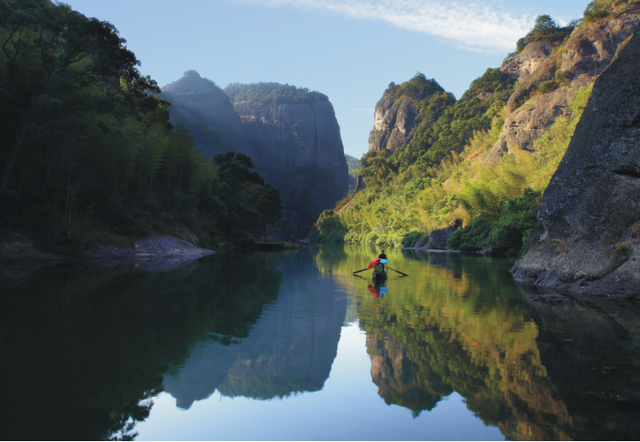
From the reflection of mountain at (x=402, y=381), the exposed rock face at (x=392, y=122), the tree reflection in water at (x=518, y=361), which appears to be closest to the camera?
the tree reflection in water at (x=518, y=361)

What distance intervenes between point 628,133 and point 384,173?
7229 cm

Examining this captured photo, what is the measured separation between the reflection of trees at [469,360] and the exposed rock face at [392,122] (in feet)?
297

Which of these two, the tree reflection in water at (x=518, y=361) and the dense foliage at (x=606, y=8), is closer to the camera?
the tree reflection in water at (x=518, y=361)

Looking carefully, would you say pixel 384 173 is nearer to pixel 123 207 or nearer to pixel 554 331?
pixel 123 207

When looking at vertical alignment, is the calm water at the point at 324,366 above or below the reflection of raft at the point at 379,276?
above

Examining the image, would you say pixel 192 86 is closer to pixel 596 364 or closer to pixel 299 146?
pixel 299 146

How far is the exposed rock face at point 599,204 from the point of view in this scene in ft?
30.2

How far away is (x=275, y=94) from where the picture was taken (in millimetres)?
162000

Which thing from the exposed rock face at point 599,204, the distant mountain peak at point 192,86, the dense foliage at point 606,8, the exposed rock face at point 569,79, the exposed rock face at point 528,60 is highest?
the distant mountain peak at point 192,86

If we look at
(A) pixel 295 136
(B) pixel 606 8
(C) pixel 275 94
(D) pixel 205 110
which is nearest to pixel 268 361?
(B) pixel 606 8

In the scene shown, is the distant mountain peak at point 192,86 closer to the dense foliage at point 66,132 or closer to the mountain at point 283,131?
the mountain at point 283,131

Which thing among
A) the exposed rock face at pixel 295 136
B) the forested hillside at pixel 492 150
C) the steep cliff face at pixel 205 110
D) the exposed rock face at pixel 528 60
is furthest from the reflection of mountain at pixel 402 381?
the exposed rock face at pixel 295 136

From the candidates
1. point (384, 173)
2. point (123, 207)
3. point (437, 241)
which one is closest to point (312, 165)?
point (384, 173)

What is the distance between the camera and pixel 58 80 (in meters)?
15.9
